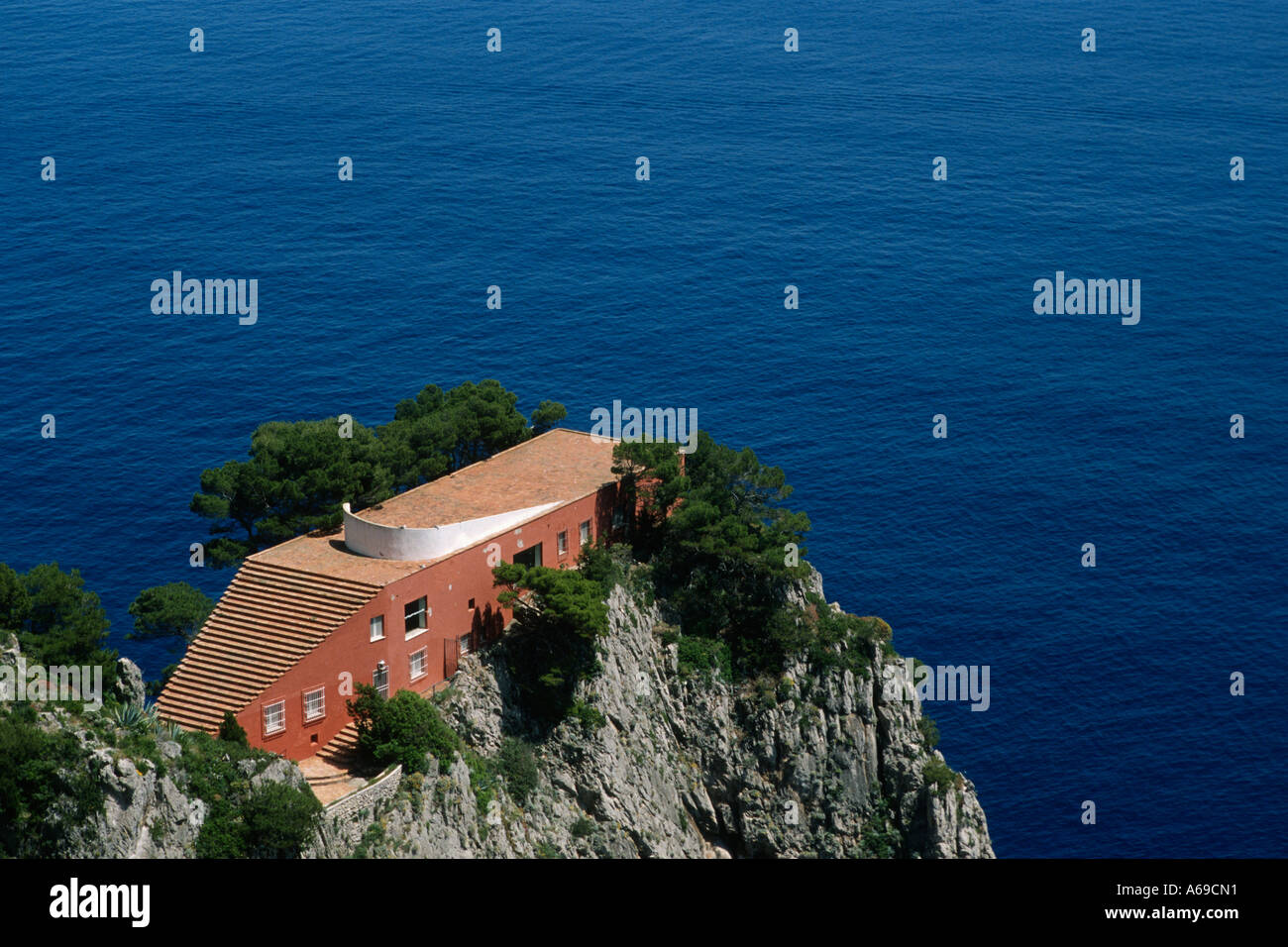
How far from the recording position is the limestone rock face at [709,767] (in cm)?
7431

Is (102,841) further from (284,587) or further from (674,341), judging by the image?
(674,341)

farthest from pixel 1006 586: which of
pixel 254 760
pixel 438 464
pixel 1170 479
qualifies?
pixel 254 760

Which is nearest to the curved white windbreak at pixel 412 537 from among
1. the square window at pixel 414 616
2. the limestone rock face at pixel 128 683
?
the square window at pixel 414 616

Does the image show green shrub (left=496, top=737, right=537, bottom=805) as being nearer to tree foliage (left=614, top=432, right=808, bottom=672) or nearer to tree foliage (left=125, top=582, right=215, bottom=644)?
tree foliage (left=614, top=432, right=808, bottom=672)

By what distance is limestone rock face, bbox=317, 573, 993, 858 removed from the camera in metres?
74.3

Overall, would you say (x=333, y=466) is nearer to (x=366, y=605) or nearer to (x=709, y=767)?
(x=366, y=605)

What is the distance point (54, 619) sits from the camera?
77.6 metres

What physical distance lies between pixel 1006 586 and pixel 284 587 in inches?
3060

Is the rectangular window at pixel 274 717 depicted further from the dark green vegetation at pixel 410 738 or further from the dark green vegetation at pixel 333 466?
the dark green vegetation at pixel 333 466

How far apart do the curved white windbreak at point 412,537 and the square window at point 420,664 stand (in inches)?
172

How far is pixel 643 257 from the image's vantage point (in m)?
188

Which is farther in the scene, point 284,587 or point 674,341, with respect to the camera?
point 674,341

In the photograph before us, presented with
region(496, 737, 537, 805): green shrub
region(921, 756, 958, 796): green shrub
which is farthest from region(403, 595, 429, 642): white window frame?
region(921, 756, 958, 796): green shrub

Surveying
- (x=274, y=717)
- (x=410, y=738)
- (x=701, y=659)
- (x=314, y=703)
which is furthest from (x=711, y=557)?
(x=274, y=717)
